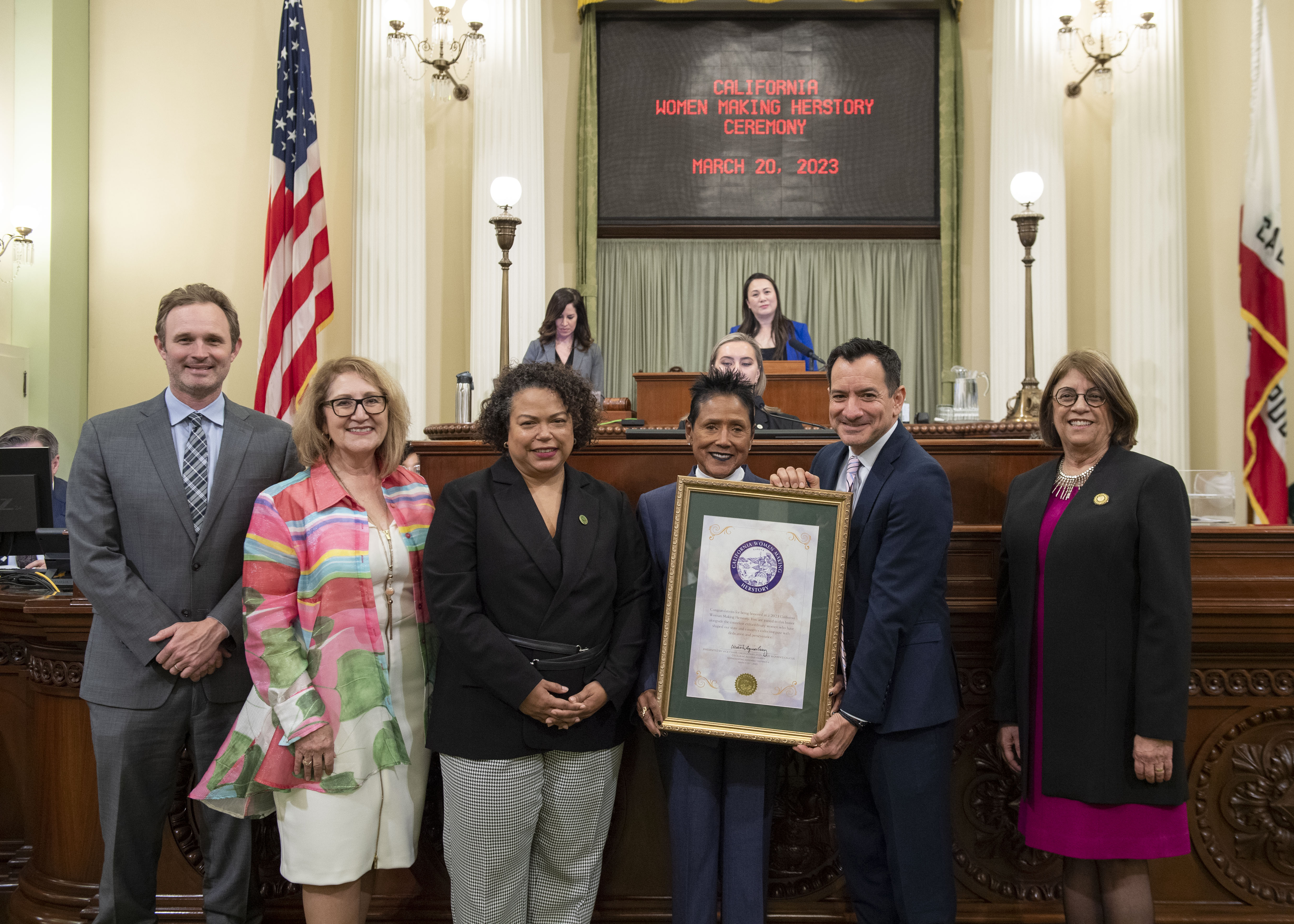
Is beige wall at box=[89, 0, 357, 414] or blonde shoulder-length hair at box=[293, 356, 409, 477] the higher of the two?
beige wall at box=[89, 0, 357, 414]

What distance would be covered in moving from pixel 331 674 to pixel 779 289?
644cm

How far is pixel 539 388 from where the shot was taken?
234 cm

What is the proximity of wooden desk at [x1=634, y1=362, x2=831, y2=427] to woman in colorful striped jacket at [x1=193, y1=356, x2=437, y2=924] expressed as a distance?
1.87m

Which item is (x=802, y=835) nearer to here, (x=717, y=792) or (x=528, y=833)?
(x=717, y=792)

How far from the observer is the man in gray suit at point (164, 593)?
2412 mm

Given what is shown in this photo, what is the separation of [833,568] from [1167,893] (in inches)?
66.7

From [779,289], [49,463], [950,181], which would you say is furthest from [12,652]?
[950,181]

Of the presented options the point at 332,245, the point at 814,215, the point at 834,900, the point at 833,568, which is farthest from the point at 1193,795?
the point at 332,245

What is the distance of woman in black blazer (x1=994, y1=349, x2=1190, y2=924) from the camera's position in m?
2.24

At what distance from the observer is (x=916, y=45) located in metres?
7.71

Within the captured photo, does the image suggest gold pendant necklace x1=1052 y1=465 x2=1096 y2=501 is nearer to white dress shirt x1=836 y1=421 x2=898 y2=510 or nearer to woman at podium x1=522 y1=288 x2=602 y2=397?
white dress shirt x1=836 y1=421 x2=898 y2=510

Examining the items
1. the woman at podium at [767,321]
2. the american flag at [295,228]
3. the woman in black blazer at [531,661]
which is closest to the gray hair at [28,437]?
the american flag at [295,228]

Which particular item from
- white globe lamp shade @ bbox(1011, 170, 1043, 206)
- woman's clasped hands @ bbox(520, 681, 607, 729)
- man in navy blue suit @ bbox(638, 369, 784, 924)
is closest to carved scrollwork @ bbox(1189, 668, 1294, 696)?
man in navy blue suit @ bbox(638, 369, 784, 924)

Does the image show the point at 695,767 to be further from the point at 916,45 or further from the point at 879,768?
the point at 916,45
